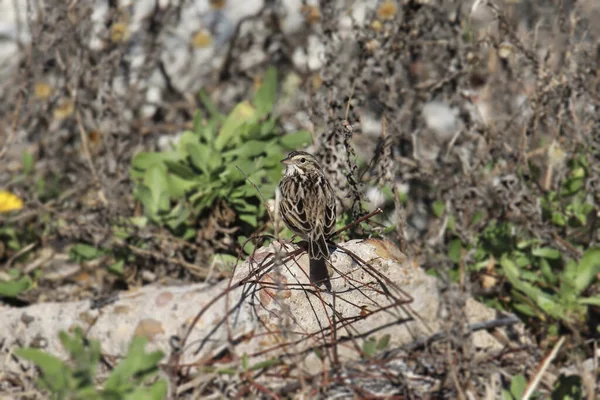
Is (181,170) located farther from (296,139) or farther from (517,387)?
(517,387)

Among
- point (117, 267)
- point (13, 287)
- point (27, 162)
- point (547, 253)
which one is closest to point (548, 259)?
point (547, 253)

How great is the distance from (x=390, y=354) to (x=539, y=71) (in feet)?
5.60

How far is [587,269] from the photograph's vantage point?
374 cm

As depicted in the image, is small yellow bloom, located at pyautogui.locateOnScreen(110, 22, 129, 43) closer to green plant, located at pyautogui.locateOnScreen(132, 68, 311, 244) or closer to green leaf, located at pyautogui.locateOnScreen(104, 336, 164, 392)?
green plant, located at pyautogui.locateOnScreen(132, 68, 311, 244)

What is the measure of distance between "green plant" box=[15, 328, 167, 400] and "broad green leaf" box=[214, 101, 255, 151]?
2165 mm

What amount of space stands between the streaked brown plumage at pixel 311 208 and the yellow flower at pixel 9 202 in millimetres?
2058

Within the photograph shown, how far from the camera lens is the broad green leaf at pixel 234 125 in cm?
464

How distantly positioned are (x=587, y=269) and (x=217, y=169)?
2.01m

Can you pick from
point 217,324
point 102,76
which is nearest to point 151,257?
point 217,324

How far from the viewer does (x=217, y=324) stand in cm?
372

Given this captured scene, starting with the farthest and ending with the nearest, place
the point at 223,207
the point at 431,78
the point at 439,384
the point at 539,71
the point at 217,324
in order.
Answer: the point at 431,78 → the point at 223,207 → the point at 539,71 → the point at 217,324 → the point at 439,384

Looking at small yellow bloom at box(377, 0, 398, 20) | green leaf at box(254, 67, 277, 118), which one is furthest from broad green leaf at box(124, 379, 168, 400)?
small yellow bloom at box(377, 0, 398, 20)

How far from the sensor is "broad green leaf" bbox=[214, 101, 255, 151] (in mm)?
4637

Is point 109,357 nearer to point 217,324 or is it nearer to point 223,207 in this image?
point 217,324
